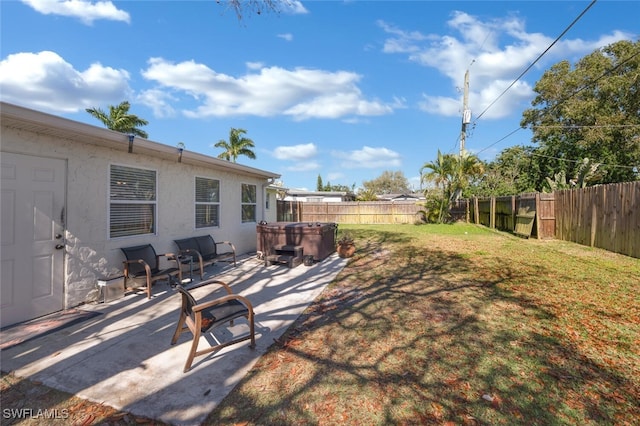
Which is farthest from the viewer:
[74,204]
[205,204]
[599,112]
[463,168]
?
[599,112]

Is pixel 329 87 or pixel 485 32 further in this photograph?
pixel 329 87

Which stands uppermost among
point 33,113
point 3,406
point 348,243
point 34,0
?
point 34,0

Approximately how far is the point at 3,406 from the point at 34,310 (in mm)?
2292

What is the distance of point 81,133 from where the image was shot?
4.08 meters

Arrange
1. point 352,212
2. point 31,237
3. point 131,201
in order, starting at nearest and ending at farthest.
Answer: point 31,237, point 131,201, point 352,212

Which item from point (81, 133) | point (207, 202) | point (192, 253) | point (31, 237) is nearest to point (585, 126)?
point (207, 202)

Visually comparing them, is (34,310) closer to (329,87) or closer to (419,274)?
(419,274)

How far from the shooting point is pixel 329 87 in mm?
17891

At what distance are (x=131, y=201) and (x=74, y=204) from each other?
3.32ft

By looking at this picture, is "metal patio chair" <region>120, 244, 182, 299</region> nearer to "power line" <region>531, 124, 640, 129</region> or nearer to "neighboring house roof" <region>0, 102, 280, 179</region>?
"neighboring house roof" <region>0, 102, 280, 179</region>

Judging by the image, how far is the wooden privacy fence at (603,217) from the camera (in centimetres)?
726

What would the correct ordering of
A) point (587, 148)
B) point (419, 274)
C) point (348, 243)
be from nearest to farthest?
point (419, 274), point (348, 243), point (587, 148)

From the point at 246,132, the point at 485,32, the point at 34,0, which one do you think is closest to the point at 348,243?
the point at 34,0

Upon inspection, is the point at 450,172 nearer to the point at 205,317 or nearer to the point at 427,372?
the point at 427,372
